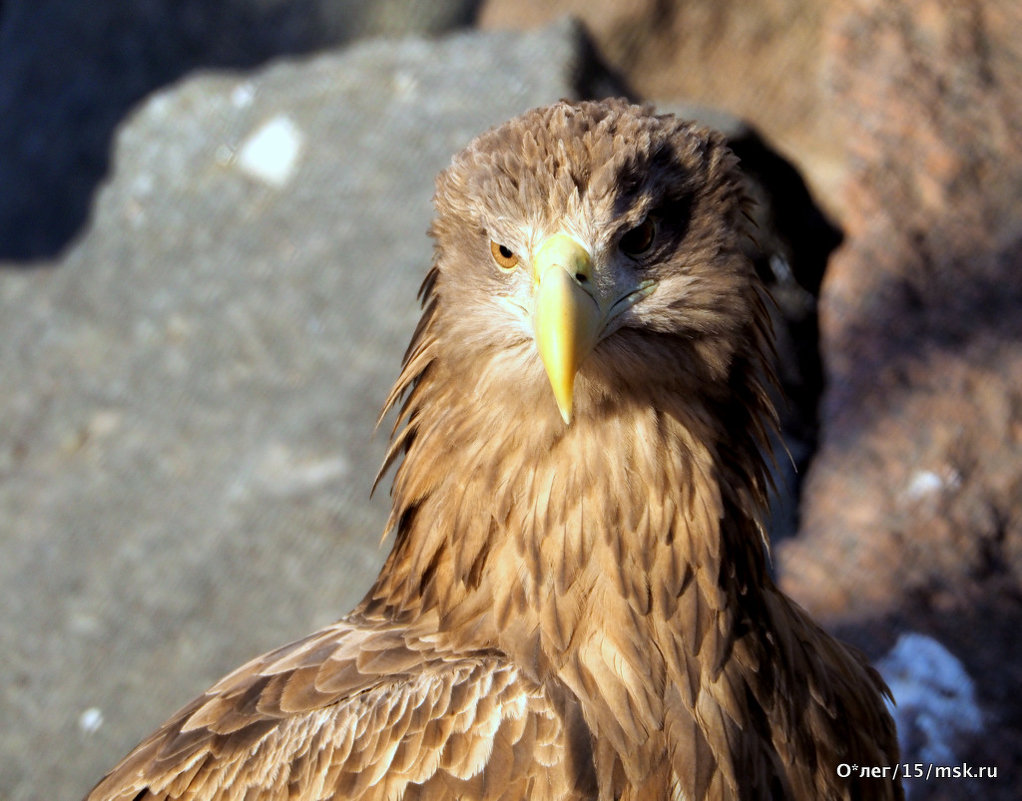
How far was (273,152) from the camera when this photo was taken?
5.29 metres

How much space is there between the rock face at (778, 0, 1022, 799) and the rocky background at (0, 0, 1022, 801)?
1 centimetres

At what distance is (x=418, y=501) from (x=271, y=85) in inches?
135

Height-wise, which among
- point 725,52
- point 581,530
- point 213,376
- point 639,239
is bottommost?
point 581,530

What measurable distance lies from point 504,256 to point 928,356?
265cm

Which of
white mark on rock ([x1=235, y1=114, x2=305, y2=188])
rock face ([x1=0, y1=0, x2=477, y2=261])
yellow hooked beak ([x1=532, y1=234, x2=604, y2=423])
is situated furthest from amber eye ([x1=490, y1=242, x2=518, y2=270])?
rock face ([x1=0, y1=0, x2=477, y2=261])

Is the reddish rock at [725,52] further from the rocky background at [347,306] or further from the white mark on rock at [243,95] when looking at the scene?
the white mark on rock at [243,95]

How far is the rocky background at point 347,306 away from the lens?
4098mm

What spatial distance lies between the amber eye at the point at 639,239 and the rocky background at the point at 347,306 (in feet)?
6.66

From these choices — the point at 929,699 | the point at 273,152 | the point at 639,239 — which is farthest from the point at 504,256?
the point at 273,152

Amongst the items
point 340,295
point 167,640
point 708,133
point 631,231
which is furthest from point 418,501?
point 340,295

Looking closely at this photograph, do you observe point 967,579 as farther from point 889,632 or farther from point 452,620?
point 452,620

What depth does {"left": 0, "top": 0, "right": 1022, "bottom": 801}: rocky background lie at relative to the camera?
410 cm

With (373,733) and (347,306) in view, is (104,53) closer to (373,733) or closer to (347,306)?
(347,306)

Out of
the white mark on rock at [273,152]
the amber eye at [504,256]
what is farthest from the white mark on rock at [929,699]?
the white mark on rock at [273,152]
